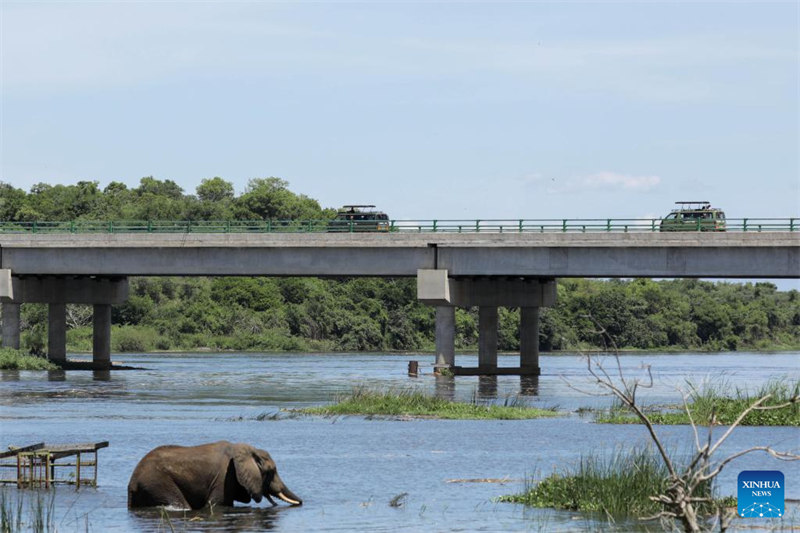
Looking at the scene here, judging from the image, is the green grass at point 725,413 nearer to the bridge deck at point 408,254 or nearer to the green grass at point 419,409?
the green grass at point 419,409

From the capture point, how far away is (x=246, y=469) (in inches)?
982

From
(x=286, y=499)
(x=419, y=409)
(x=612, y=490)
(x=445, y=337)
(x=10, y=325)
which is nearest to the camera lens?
(x=612, y=490)

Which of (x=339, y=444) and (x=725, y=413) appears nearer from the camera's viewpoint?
(x=339, y=444)

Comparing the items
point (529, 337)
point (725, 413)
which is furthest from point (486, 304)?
point (725, 413)

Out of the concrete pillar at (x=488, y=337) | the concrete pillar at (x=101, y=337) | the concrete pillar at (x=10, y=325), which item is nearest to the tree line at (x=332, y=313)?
the concrete pillar at (x=101, y=337)

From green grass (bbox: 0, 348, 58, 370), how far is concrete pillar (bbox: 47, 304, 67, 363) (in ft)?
8.03

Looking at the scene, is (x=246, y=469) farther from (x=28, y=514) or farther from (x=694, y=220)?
(x=694, y=220)

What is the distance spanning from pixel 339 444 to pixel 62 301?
5237 centimetres

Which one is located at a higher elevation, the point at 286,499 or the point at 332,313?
the point at 332,313

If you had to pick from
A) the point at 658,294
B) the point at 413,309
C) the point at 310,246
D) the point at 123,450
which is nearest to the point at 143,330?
the point at 413,309

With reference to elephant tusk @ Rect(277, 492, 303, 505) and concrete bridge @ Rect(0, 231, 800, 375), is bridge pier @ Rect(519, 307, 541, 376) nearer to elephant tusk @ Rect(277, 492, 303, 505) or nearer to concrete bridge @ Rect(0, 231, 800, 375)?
concrete bridge @ Rect(0, 231, 800, 375)

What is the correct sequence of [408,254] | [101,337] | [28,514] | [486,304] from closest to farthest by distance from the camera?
[28,514] < [408,254] < [486,304] < [101,337]

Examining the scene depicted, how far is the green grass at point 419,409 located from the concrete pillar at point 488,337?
3190cm

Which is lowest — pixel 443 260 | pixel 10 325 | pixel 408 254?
pixel 10 325
